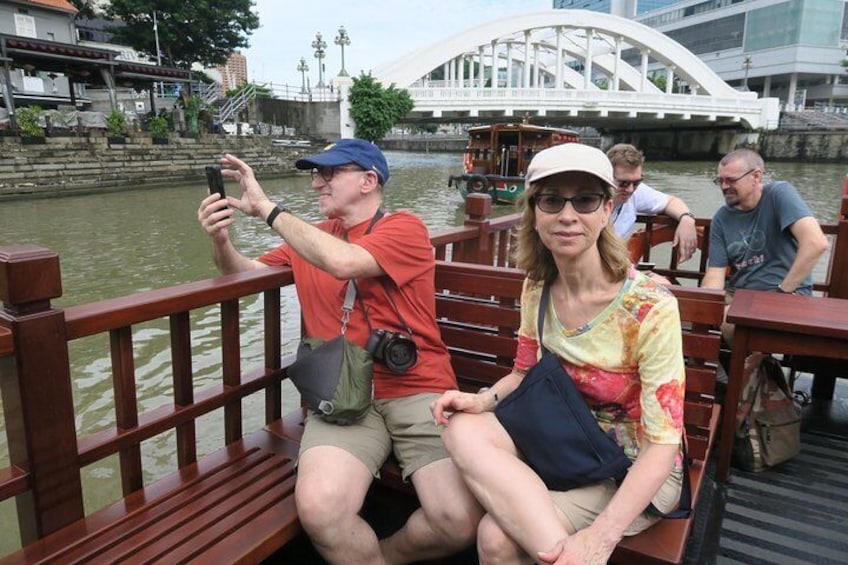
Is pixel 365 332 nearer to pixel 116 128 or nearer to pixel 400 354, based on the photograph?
pixel 400 354

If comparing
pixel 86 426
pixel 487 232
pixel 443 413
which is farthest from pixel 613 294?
pixel 86 426

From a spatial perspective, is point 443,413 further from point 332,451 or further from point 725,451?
point 725,451

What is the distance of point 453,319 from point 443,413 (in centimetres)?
74

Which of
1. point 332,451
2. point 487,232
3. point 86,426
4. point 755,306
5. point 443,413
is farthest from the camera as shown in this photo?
point 86,426

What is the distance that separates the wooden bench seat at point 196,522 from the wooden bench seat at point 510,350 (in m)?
0.31

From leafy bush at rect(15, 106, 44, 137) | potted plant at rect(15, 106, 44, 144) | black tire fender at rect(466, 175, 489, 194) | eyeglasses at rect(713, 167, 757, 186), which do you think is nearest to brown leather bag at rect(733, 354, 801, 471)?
eyeglasses at rect(713, 167, 757, 186)

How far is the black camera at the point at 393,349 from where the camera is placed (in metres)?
2.04

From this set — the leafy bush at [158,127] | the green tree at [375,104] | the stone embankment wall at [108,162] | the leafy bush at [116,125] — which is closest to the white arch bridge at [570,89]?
the green tree at [375,104]

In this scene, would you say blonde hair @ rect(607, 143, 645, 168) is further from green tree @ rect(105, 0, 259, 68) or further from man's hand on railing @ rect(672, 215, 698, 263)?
green tree @ rect(105, 0, 259, 68)

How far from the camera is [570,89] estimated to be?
3906cm

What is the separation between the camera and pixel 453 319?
2.47 meters

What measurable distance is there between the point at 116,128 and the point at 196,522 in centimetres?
2163

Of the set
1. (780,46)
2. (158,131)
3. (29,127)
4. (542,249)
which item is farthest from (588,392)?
(780,46)

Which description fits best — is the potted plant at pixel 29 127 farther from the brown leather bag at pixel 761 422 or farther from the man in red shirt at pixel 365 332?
the brown leather bag at pixel 761 422
